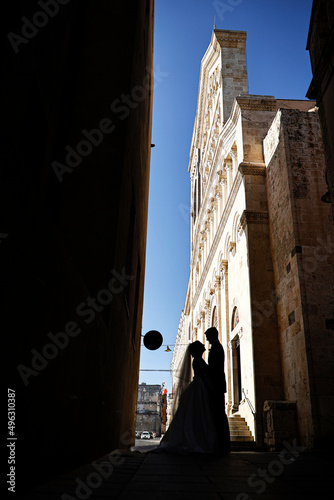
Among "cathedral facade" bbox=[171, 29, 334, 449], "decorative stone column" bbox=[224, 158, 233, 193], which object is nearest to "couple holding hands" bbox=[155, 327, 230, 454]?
"cathedral facade" bbox=[171, 29, 334, 449]

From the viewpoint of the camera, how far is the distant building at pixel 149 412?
214 feet

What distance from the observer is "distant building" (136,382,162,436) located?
2569 inches

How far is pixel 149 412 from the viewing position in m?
66.2

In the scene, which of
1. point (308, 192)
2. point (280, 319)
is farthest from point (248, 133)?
point (280, 319)

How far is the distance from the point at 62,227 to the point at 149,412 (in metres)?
68.1

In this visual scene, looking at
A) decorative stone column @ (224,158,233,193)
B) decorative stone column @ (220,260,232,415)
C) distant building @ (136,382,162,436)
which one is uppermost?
decorative stone column @ (224,158,233,193)

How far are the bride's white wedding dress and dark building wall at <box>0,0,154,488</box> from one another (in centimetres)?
97

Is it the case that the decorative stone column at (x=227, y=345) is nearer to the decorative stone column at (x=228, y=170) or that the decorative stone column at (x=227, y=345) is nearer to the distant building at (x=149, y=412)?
the decorative stone column at (x=228, y=170)

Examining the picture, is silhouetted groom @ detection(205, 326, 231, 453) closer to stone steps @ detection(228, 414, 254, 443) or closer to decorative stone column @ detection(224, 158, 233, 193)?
stone steps @ detection(228, 414, 254, 443)

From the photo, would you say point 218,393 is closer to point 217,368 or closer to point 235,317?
point 217,368

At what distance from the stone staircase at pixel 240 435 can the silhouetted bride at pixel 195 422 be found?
4.73 metres

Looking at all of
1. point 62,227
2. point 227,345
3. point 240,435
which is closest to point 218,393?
point 62,227

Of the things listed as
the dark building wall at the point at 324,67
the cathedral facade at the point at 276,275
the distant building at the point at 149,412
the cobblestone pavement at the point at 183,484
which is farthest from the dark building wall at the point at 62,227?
the distant building at the point at 149,412

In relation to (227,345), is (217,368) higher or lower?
lower
